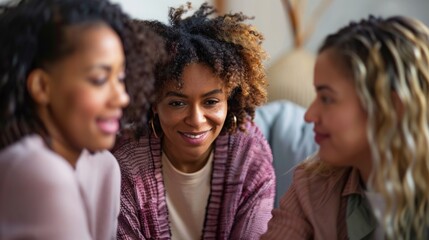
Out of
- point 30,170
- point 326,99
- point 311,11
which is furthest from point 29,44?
point 311,11

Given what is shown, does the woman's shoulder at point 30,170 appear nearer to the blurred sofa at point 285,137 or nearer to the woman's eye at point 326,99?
the woman's eye at point 326,99

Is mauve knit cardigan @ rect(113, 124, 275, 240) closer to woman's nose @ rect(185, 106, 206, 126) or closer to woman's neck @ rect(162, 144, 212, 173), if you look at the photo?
woman's neck @ rect(162, 144, 212, 173)

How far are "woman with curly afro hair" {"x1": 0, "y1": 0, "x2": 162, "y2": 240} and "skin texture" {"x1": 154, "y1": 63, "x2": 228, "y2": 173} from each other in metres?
0.37

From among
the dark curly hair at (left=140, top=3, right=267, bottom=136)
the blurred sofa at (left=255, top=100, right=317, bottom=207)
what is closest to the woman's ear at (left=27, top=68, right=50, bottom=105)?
the dark curly hair at (left=140, top=3, right=267, bottom=136)

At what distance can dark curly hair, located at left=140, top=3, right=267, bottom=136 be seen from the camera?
124 centimetres

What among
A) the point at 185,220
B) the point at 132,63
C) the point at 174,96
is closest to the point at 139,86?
the point at 132,63

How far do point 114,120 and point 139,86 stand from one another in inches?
4.1

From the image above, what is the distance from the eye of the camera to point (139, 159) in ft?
4.43

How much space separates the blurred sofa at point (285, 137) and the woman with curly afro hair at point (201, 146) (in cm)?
14

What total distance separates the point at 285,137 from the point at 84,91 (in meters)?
A: 0.87

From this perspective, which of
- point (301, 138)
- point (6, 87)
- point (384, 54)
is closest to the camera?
point (6, 87)

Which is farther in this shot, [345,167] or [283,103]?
[283,103]

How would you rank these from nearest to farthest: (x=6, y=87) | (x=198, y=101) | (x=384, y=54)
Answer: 1. (x=6, y=87)
2. (x=384, y=54)
3. (x=198, y=101)

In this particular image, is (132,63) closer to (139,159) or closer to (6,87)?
(6,87)
